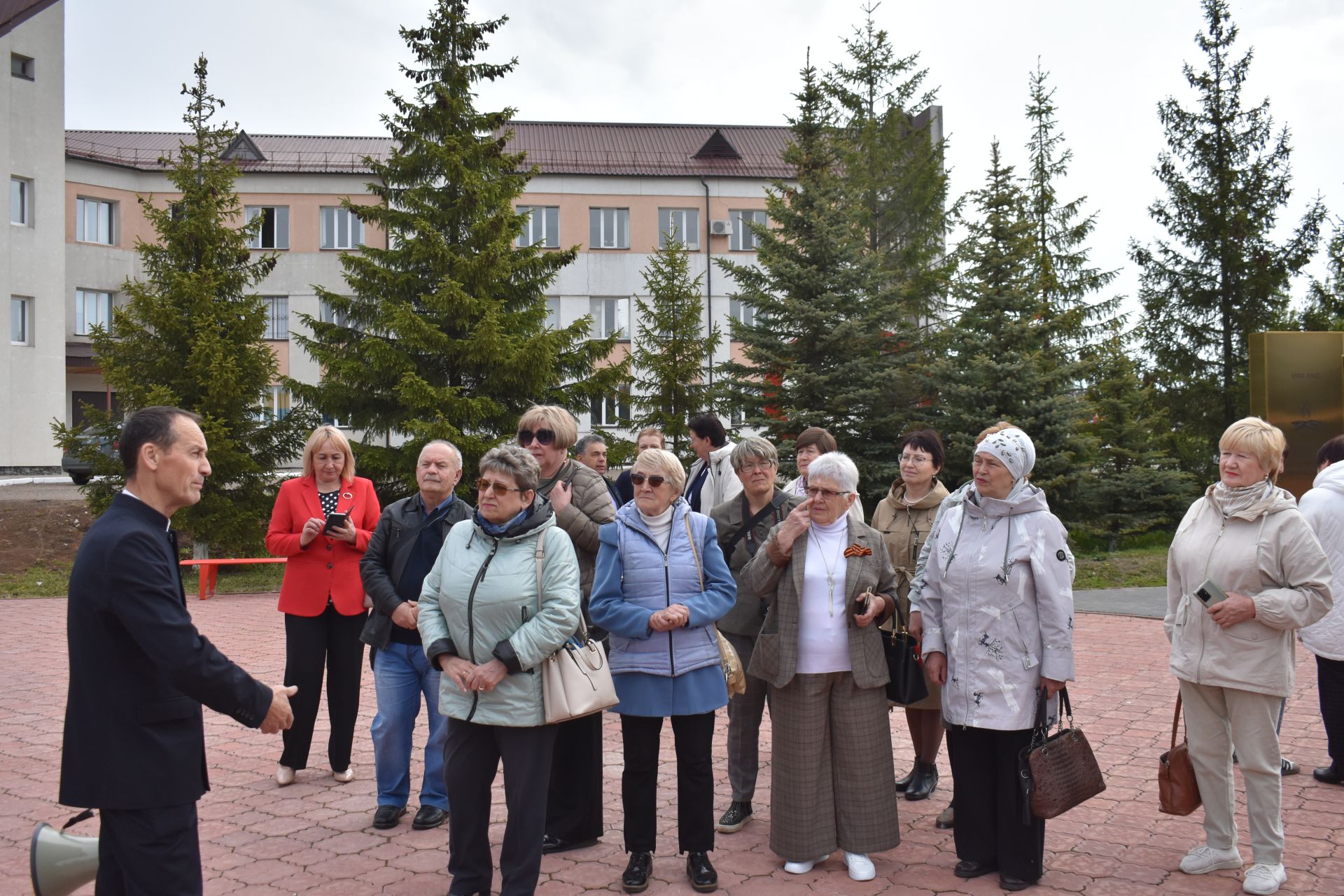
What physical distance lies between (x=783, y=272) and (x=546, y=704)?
14729 millimetres

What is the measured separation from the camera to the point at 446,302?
59.6 feet

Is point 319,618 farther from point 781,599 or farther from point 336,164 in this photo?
point 336,164

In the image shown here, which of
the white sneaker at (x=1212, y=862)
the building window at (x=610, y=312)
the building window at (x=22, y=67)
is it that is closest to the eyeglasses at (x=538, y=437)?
Answer: the white sneaker at (x=1212, y=862)

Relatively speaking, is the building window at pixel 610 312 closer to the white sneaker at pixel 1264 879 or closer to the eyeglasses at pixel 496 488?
the eyeglasses at pixel 496 488

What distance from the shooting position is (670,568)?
4926mm

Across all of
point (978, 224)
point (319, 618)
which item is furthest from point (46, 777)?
point (978, 224)

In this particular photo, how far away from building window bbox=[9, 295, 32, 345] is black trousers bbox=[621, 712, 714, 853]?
38.0 m

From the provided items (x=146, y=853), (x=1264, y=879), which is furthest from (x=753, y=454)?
(x=146, y=853)

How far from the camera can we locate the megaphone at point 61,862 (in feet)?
11.2

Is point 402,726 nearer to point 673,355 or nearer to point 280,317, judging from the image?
point 673,355

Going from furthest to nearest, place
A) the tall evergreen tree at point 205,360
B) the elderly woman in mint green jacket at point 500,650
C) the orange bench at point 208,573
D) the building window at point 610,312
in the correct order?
Result: the building window at point 610,312
the tall evergreen tree at point 205,360
the orange bench at point 208,573
the elderly woman in mint green jacket at point 500,650

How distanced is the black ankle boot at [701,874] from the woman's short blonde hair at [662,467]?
1672 mm

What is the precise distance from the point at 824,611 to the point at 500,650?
1594mm

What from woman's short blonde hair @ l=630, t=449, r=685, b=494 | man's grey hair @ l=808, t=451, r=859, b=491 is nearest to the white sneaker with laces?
man's grey hair @ l=808, t=451, r=859, b=491
